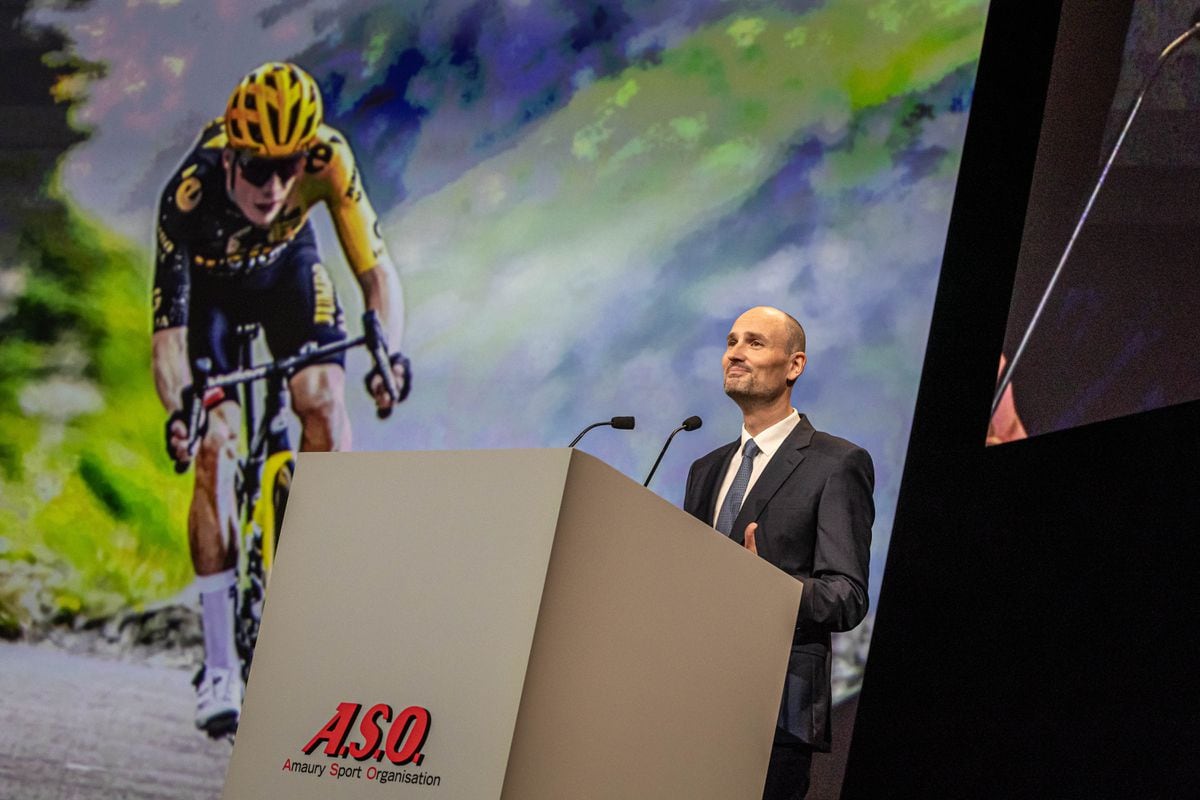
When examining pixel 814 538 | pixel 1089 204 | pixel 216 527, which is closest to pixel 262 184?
pixel 216 527

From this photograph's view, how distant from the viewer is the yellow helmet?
4738 mm

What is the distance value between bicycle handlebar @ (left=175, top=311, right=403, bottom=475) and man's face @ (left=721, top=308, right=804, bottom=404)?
2.15 m

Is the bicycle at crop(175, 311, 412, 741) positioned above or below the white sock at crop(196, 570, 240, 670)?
above

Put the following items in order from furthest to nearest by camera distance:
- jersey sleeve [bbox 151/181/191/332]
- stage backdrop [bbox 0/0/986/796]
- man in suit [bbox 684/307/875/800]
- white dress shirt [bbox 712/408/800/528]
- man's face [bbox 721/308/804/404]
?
jersey sleeve [bbox 151/181/191/332], stage backdrop [bbox 0/0/986/796], man's face [bbox 721/308/804/404], white dress shirt [bbox 712/408/800/528], man in suit [bbox 684/307/875/800]

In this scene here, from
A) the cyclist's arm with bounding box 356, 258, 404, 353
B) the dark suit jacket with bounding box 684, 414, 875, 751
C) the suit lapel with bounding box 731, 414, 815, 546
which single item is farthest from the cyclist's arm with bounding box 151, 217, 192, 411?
the suit lapel with bounding box 731, 414, 815, 546

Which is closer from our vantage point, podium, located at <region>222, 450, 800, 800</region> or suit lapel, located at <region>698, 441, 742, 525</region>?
podium, located at <region>222, 450, 800, 800</region>

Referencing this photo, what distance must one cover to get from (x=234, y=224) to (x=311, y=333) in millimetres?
581

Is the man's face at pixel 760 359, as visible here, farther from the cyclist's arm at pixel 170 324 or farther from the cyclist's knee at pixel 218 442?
the cyclist's arm at pixel 170 324

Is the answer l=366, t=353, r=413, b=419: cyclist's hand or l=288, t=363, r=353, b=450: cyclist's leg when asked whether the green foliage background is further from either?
l=366, t=353, r=413, b=419: cyclist's hand

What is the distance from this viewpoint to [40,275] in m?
Answer: 4.91

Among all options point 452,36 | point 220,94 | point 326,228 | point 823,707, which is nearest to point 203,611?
point 326,228

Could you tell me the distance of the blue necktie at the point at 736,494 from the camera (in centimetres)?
216

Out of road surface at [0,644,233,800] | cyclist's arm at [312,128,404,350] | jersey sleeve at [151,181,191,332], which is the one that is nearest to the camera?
road surface at [0,644,233,800]

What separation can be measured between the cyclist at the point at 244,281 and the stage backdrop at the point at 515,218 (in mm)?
72
